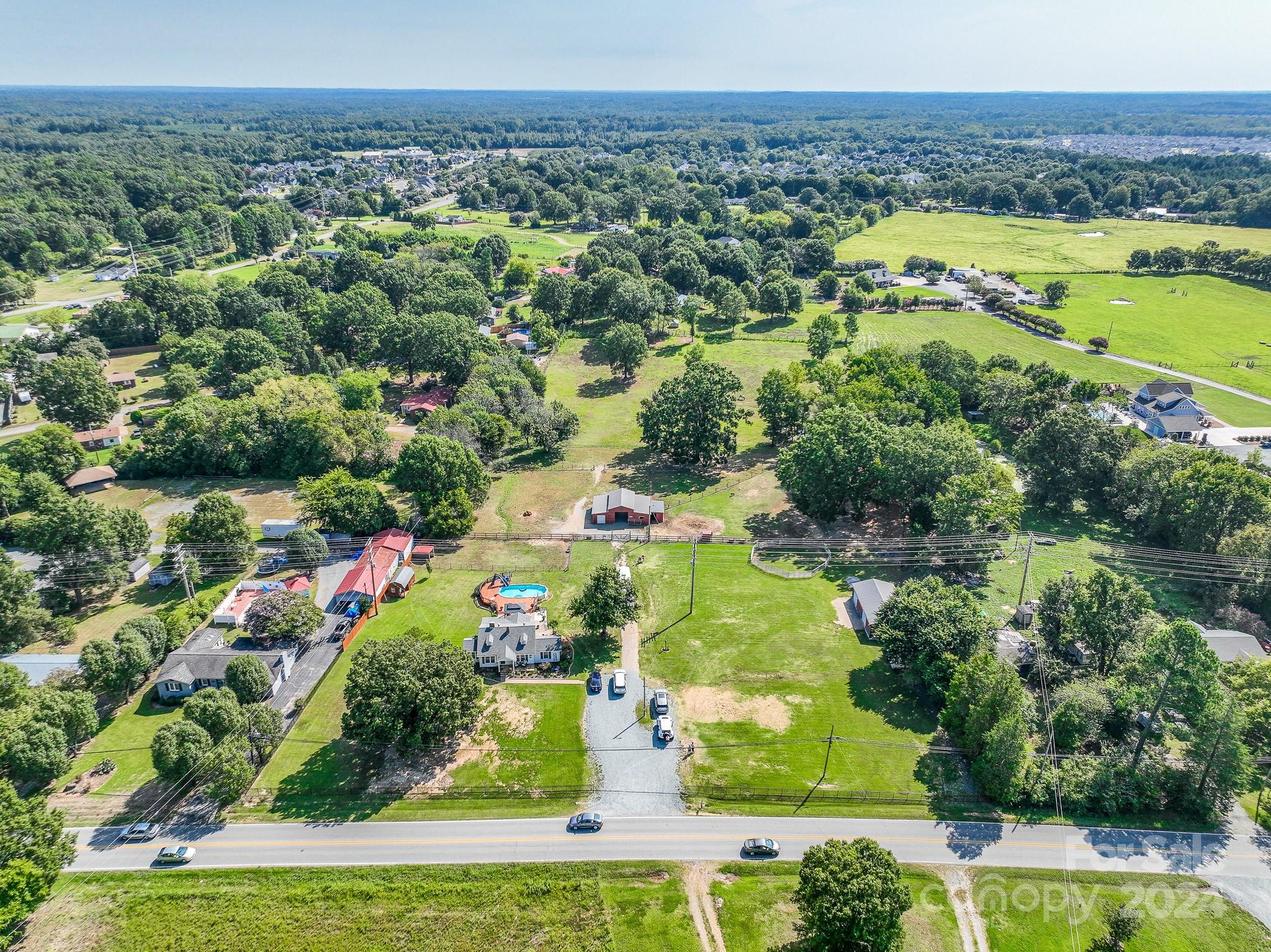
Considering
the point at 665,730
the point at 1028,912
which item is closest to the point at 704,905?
the point at 665,730

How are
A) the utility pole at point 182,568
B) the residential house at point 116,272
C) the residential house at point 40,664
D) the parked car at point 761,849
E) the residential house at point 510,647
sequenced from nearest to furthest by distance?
the parked car at point 761,849 → the residential house at point 40,664 → the residential house at point 510,647 → the utility pole at point 182,568 → the residential house at point 116,272

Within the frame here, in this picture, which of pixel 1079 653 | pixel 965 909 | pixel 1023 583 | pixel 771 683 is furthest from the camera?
pixel 1023 583

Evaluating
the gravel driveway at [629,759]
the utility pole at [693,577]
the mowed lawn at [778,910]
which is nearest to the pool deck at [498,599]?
the gravel driveway at [629,759]

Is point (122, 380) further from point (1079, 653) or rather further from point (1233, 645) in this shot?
point (1233, 645)

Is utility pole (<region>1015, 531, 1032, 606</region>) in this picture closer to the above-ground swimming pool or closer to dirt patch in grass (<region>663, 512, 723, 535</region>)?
dirt patch in grass (<region>663, 512, 723, 535</region>)

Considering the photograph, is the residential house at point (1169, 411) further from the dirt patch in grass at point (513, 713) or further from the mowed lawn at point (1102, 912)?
the dirt patch in grass at point (513, 713)

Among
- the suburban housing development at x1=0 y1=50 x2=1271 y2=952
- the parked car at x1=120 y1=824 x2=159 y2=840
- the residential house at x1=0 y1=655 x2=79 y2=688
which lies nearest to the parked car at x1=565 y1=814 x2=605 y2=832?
the suburban housing development at x1=0 y1=50 x2=1271 y2=952

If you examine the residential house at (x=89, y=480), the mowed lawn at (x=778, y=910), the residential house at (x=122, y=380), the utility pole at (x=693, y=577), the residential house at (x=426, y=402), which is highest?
the residential house at (x=122, y=380)
